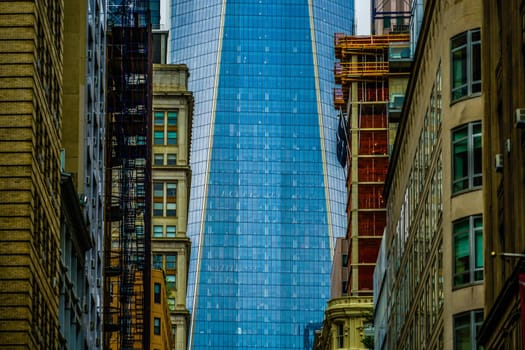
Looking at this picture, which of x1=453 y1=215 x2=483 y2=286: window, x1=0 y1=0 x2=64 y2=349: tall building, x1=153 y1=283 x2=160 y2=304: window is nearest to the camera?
x1=0 y1=0 x2=64 y2=349: tall building

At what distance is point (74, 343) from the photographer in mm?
86750

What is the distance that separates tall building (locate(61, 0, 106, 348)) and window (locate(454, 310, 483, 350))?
22598 millimetres

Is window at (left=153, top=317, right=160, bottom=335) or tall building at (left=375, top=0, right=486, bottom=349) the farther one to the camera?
window at (left=153, top=317, right=160, bottom=335)

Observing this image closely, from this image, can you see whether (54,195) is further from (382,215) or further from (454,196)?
(382,215)

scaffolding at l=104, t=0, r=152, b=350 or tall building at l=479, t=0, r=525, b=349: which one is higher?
scaffolding at l=104, t=0, r=152, b=350

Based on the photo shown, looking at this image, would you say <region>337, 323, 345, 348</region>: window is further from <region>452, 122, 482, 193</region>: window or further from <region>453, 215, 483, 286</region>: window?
<region>453, 215, 483, 286</region>: window

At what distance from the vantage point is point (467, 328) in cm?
6316

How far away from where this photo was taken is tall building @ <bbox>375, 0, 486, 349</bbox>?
63.3m

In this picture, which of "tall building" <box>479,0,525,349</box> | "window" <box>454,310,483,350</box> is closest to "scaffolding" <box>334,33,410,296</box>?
"window" <box>454,310,483,350</box>

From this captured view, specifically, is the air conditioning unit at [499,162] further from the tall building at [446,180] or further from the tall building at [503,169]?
the tall building at [446,180]

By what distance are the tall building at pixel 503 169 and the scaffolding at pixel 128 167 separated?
233ft

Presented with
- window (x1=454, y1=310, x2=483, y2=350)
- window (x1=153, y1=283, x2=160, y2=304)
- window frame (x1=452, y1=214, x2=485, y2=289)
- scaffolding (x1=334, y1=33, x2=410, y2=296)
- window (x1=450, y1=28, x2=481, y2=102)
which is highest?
scaffolding (x1=334, y1=33, x2=410, y2=296)

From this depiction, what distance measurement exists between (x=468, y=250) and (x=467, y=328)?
9.00ft

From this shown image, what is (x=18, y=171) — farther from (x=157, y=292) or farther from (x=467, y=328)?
(x=157, y=292)
